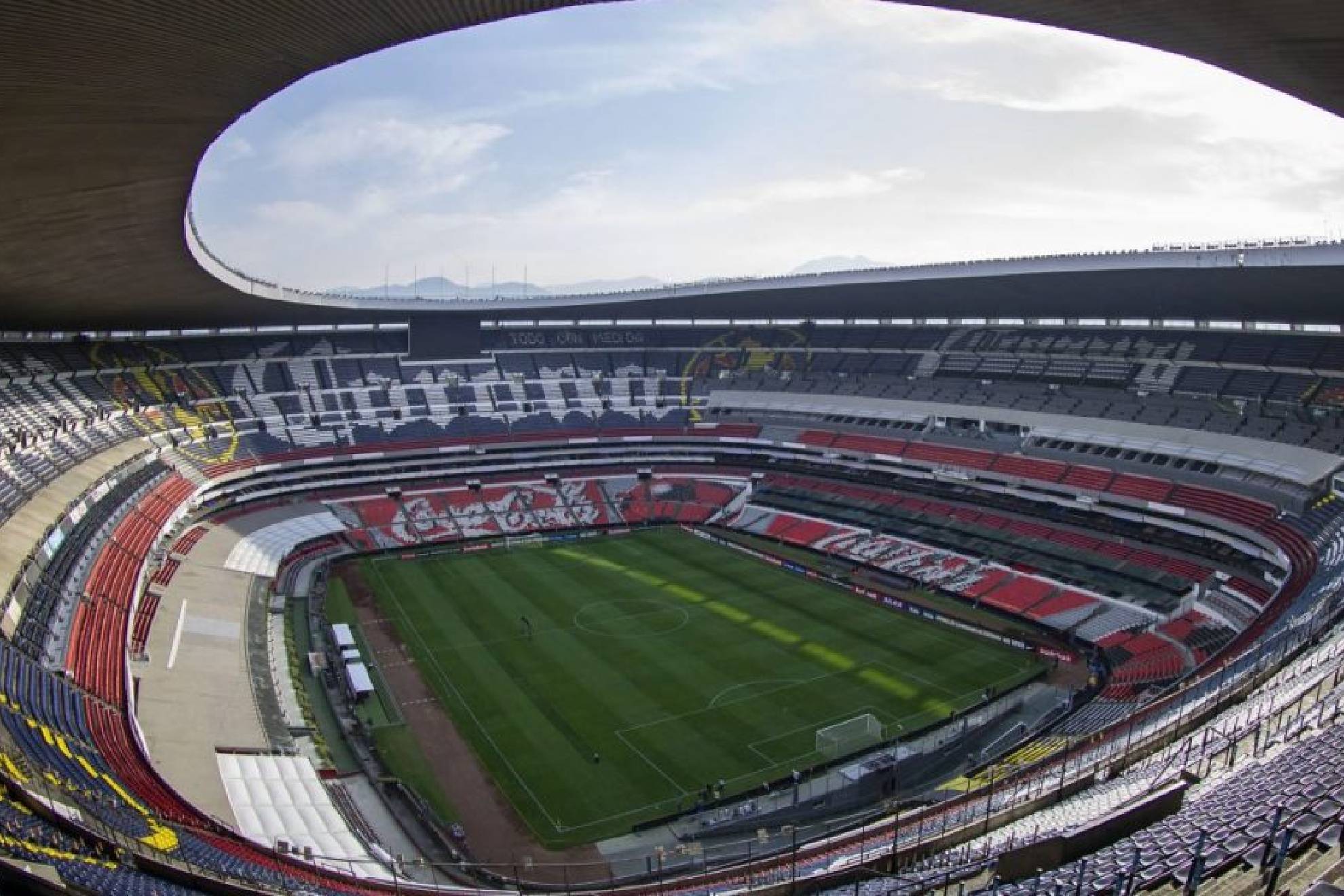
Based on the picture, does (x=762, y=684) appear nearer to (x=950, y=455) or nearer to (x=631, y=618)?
(x=631, y=618)

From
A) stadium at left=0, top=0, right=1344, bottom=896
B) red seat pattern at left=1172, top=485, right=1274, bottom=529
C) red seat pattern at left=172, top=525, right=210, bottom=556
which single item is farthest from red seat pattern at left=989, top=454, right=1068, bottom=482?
red seat pattern at left=172, top=525, right=210, bottom=556

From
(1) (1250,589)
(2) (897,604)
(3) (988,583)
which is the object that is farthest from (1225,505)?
(2) (897,604)

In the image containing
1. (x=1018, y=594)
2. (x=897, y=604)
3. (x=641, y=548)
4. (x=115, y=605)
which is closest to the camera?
(x=115, y=605)

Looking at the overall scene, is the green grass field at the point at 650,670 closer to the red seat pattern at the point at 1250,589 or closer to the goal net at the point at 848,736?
the goal net at the point at 848,736

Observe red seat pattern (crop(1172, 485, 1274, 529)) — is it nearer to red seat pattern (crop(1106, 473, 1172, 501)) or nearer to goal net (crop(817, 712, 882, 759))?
red seat pattern (crop(1106, 473, 1172, 501))

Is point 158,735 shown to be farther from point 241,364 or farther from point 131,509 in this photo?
point 241,364

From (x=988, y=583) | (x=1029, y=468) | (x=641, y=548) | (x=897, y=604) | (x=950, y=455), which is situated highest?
(x=950, y=455)
